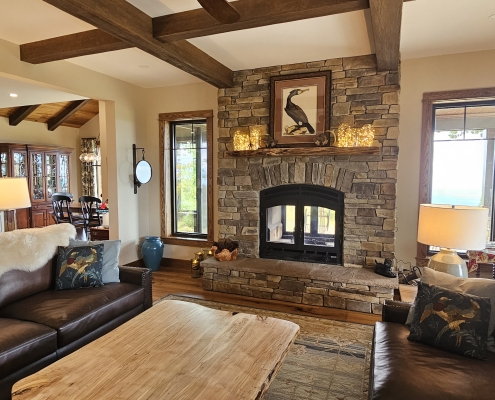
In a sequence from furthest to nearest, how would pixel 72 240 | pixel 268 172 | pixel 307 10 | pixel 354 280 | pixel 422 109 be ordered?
1. pixel 268 172
2. pixel 422 109
3. pixel 354 280
4. pixel 72 240
5. pixel 307 10

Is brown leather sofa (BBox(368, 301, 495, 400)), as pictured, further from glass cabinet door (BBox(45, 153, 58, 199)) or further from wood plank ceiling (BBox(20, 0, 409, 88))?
glass cabinet door (BBox(45, 153, 58, 199))

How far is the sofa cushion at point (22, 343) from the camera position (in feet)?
6.49

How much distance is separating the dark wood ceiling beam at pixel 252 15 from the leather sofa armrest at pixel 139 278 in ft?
6.90

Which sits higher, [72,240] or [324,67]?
[324,67]

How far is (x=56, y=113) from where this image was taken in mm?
8148

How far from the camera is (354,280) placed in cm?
354

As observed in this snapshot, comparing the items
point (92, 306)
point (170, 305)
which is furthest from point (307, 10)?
point (92, 306)

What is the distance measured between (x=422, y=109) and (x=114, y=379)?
13.1 ft

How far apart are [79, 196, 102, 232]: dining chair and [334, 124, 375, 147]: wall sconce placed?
4.71 m

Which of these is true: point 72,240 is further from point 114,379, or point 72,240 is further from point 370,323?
point 370,323

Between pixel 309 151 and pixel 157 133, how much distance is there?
2482 mm

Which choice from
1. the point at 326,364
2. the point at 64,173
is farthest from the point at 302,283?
the point at 64,173

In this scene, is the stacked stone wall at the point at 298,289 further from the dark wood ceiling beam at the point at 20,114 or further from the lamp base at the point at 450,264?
the dark wood ceiling beam at the point at 20,114

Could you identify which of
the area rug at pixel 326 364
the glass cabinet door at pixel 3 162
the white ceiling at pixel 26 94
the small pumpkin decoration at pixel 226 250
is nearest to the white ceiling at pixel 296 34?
the white ceiling at pixel 26 94
